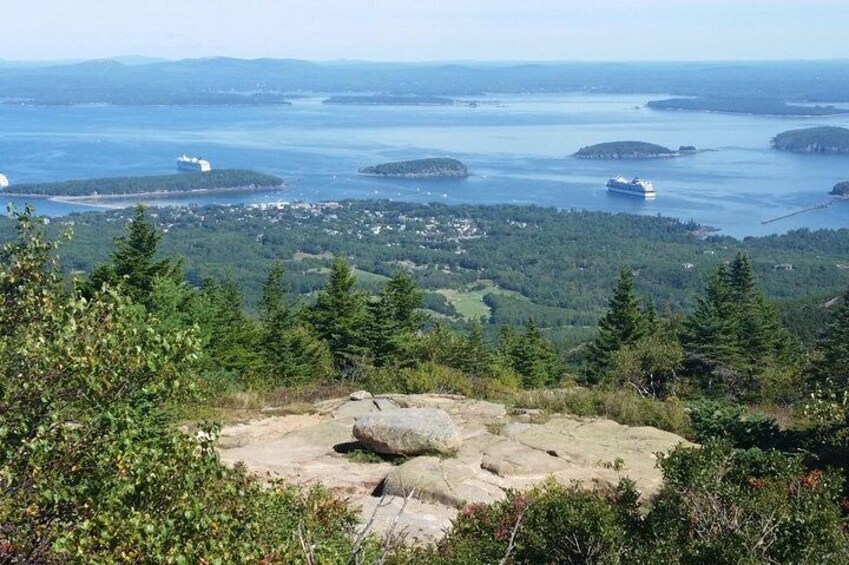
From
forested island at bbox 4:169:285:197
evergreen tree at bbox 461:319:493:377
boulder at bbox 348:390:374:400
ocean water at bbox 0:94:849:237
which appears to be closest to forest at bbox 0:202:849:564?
boulder at bbox 348:390:374:400

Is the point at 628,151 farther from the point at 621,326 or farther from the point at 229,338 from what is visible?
the point at 229,338

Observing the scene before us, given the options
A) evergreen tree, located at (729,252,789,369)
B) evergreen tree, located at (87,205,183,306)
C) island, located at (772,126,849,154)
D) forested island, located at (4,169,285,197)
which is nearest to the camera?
evergreen tree, located at (87,205,183,306)

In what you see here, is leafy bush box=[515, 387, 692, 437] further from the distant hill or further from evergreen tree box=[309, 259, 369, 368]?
the distant hill

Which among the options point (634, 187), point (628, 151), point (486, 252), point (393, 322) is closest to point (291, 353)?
point (393, 322)

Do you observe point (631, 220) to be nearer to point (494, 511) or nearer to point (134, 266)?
point (134, 266)

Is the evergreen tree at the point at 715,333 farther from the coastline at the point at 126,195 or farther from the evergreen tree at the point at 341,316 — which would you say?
the coastline at the point at 126,195

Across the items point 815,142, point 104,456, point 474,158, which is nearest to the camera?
point 104,456

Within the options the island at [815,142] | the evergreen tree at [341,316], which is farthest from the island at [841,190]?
the evergreen tree at [341,316]
